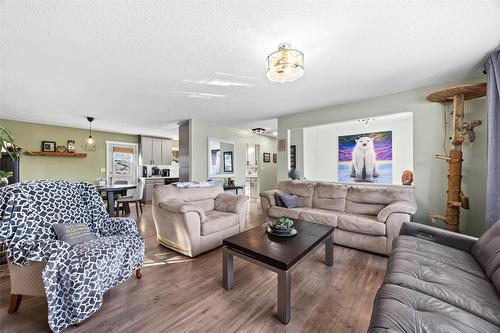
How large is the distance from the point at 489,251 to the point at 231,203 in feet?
8.82

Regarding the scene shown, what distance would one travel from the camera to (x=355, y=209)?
3.18 m

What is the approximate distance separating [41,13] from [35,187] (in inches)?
55.6

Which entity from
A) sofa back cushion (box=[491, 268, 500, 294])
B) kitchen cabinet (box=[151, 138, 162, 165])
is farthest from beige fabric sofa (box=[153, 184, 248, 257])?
kitchen cabinet (box=[151, 138, 162, 165])

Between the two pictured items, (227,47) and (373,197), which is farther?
(373,197)

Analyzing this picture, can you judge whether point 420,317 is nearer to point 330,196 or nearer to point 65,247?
point 65,247

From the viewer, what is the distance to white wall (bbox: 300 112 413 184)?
3.99m

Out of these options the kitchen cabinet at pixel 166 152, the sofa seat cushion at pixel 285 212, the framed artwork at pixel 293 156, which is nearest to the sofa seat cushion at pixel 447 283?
the sofa seat cushion at pixel 285 212

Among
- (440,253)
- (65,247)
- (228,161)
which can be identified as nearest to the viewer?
(65,247)

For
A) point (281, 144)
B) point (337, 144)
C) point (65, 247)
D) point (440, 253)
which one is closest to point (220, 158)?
point (281, 144)

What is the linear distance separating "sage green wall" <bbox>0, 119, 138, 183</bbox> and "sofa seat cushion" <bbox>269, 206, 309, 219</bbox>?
18.6 feet

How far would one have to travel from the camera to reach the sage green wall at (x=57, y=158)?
16.0 ft

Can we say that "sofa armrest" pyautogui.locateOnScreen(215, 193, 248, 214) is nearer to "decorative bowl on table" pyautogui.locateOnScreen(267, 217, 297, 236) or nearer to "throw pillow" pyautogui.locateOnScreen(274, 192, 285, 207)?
"throw pillow" pyautogui.locateOnScreen(274, 192, 285, 207)

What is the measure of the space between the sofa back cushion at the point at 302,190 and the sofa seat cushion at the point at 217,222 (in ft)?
4.25

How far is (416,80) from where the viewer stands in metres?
2.70
